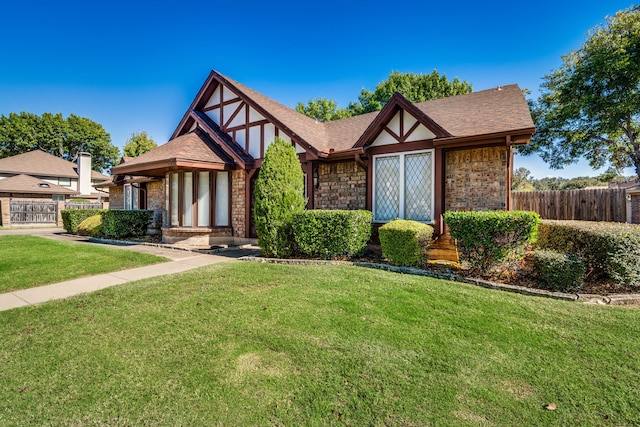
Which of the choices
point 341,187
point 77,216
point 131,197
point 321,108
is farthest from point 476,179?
point 321,108

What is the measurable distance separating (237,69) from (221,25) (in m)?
4.44

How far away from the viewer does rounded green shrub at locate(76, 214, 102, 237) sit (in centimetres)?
1380

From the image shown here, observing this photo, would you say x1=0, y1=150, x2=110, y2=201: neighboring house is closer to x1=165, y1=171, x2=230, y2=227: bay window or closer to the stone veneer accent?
the stone veneer accent

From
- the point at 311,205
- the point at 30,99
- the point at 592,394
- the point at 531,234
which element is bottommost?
the point at 592,394

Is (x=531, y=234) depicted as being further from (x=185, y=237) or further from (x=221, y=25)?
(x=221, y=25)

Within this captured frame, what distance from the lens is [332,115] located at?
2911cm

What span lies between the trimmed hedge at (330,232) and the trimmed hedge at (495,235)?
8.01ft

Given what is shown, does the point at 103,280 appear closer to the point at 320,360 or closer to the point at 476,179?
the point at 320,360

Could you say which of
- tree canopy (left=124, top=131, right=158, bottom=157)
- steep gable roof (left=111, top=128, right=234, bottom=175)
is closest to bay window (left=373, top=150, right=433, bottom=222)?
steep gable roof (left=111, top=128, right=234, bottom=175)

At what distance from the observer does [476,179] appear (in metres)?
8.09

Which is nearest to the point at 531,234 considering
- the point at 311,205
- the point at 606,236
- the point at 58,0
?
the point at 606,236

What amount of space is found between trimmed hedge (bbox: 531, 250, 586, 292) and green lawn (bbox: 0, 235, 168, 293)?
873 centimetres

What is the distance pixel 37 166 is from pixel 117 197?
875 inches

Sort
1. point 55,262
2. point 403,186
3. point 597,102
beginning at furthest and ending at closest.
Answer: point 597,102
point 403,186
point 55,262
